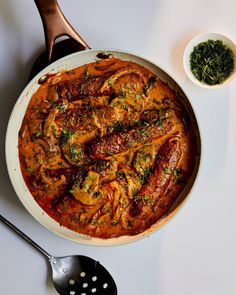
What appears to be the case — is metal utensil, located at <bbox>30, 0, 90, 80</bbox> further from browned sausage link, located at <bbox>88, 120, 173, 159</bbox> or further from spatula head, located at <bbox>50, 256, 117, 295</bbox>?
spatula head, located at <bbox>50, 256, 117, 295</bbox>

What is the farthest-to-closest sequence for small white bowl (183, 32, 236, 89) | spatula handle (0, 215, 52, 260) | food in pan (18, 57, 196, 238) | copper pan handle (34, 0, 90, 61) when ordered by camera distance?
small white bowl (183, 32, 236, 89)
spatula handle (0, 215, 52, 260)
food in pan (18, 57, 196, 238)
copper pan handle (34, 0, 90, 61)

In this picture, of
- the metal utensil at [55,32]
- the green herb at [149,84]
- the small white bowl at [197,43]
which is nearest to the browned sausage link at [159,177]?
the green herb at [149,84]

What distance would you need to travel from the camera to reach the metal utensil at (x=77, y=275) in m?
3.61

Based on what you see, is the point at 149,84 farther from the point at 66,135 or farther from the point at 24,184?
the point at 24,184

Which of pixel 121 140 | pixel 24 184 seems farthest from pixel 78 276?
pixel 121 140

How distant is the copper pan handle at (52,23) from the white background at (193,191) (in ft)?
1.22

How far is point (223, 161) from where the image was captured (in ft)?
12.5

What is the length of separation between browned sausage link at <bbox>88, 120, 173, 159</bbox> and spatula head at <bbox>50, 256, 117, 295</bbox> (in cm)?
82

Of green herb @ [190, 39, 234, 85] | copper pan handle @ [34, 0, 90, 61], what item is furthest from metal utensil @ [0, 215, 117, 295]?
green herb @ [190, 39, 234, 85]

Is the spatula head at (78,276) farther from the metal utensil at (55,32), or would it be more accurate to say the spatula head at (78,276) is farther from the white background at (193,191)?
the metal utensil at (55,32)

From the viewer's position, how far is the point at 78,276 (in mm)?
3654

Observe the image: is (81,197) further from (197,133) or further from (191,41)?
(191,41)

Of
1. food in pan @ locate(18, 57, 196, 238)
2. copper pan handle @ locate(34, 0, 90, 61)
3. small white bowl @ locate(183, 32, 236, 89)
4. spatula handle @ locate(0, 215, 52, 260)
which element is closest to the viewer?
copper pan handle @ locate(34, 0, 90, 61)

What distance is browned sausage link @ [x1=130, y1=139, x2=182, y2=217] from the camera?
3.35 m
